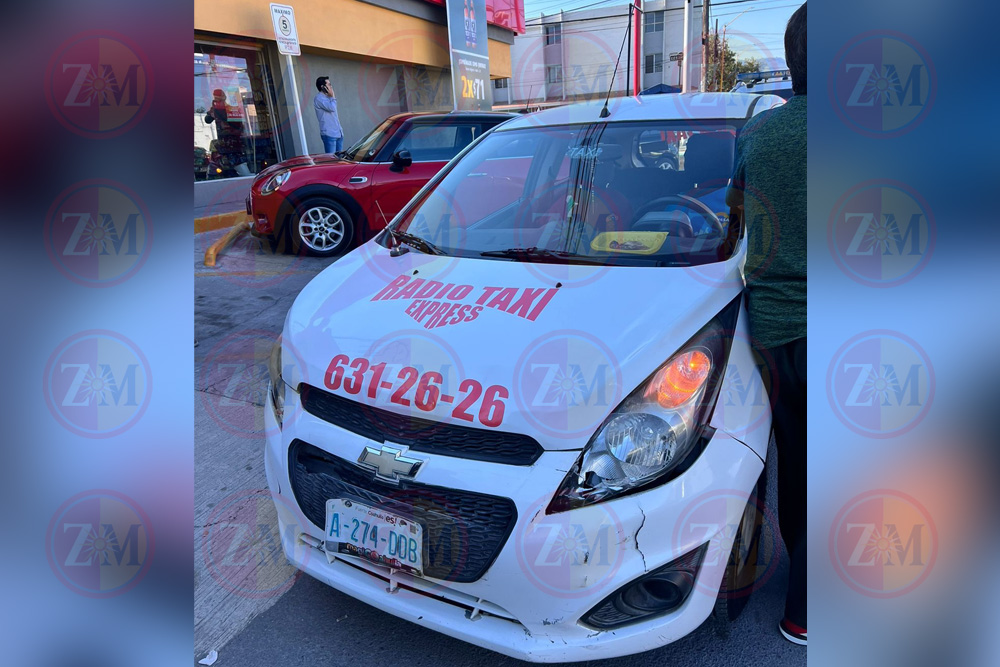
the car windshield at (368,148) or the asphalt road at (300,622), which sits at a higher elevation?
the car windshield at (368,148)

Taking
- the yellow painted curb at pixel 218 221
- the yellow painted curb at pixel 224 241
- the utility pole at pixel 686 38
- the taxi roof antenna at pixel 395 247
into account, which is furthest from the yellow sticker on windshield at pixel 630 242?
the utility pole at pixel 686 38

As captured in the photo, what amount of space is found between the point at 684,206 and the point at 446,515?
4.99 feet

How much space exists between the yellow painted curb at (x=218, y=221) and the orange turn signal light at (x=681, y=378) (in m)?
7.27

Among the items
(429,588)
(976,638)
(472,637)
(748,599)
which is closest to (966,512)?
(976,638)

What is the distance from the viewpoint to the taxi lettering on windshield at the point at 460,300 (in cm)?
197

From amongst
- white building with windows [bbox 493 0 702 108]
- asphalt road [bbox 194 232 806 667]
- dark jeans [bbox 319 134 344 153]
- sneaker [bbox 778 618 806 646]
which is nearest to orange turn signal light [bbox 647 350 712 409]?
asphalt road [bbox 194 232 806 667]

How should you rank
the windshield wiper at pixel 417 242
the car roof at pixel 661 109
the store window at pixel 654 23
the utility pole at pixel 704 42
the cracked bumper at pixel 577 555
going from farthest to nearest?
the store window at pixel 654 23 → the utility pole at pixel 704 42 → the car roof at pixel 661 109 → the windshield wiper at pixel 417 242 → the cracked bumper at pixel 577 555

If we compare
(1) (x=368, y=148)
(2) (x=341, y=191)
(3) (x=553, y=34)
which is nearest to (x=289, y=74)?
(1) (x=368, y=148)

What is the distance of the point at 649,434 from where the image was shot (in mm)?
1624

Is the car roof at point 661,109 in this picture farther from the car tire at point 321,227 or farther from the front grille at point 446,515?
the car tire at point 321,227

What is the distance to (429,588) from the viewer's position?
1724 millimetres

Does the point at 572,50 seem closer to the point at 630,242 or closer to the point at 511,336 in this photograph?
the point at 630,242

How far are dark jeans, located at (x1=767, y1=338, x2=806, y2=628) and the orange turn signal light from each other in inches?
10.0

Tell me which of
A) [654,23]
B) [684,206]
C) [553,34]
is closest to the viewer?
[684,206]
